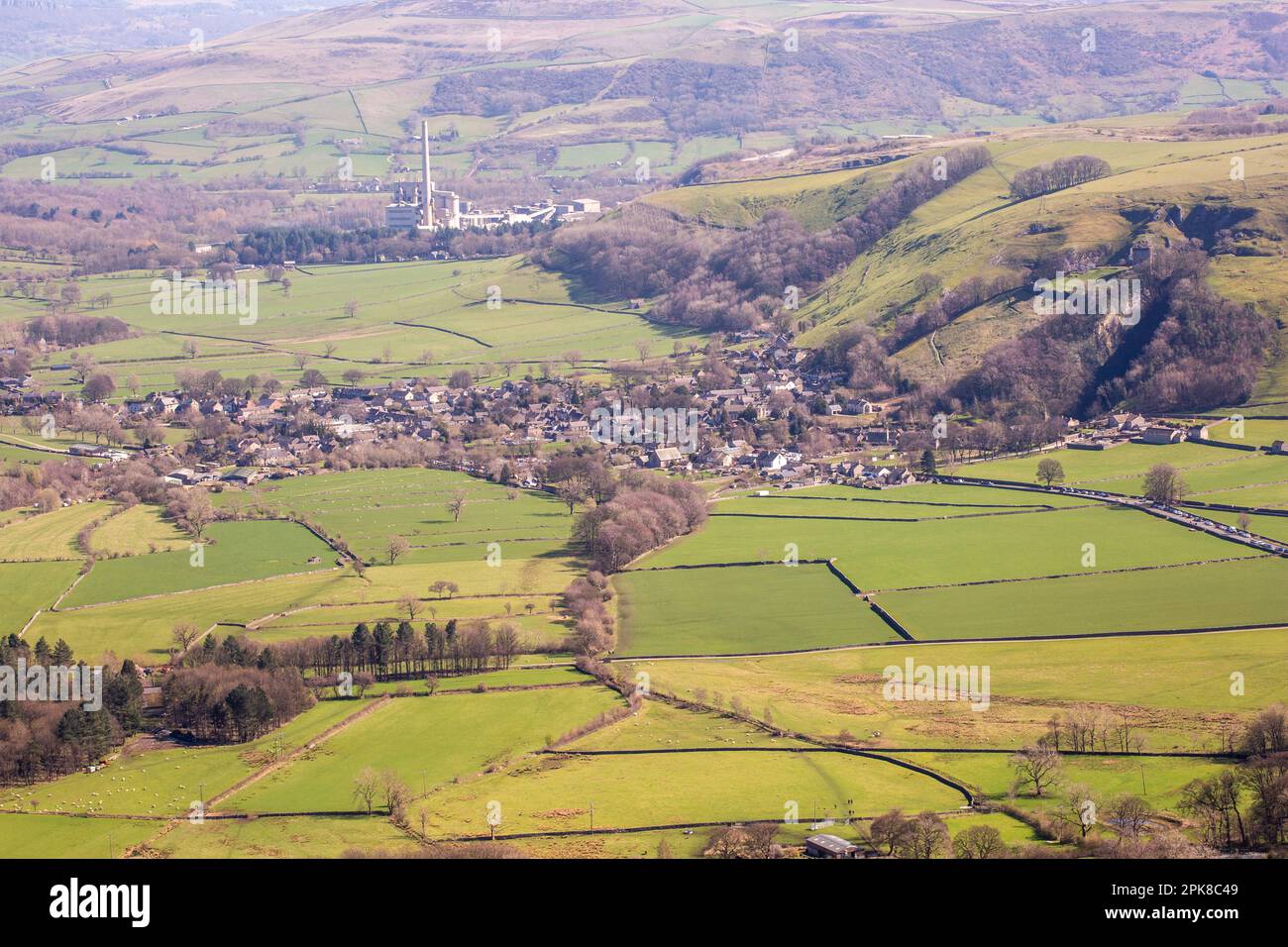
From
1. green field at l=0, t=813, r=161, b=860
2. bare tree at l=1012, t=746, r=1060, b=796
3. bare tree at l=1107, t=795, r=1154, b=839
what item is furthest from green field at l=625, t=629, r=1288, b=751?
green field at l=0, t=813, r=161, b=860

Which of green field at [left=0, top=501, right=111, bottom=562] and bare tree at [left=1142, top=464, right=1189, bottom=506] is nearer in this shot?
green field at [left=0, top=501, right=111, bottom=562]

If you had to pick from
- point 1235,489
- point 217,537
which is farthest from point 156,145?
point 1235,489

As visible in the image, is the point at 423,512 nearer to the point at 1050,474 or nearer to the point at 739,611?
the point at 739,611

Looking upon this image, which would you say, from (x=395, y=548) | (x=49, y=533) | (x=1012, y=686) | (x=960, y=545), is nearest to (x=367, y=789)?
(x=1012, y=686)

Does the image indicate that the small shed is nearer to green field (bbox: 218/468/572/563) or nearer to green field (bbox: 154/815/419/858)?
green field (bbox: 154/815/419/858)

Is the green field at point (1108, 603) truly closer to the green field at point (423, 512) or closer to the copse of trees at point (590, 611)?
the copse of trees at point (590, 611)

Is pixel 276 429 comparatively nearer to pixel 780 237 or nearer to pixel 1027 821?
pixel 780 237
